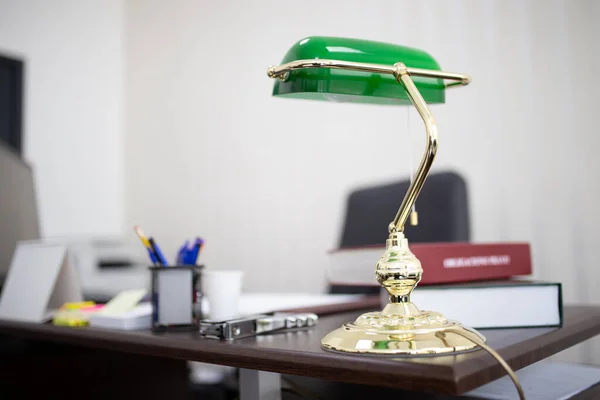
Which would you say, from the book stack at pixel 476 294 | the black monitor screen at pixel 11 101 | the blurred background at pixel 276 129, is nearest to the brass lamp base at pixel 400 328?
the book stack at pixel 476 294

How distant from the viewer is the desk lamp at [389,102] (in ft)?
1.69

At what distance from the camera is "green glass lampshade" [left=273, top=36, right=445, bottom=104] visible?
63 centimetres

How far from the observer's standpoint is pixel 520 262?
87cm

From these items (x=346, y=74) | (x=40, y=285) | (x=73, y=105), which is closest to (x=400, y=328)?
(x=346, y=74)

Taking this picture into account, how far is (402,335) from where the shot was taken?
519 mm

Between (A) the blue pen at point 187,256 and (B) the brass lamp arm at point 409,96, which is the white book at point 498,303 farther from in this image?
(A) the blue pen at point 187,256

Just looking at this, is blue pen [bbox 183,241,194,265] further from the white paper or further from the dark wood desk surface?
the white paper

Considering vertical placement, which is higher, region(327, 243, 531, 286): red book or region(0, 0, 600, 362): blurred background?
region(0, 0, 600, 362): blurred background

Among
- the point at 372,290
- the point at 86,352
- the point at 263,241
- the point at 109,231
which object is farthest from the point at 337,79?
the point at 109,231

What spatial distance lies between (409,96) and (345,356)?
30cm

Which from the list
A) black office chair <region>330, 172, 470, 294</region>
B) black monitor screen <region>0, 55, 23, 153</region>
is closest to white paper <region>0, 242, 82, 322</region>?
black office chair <region>330, 172, 470, 294</region>

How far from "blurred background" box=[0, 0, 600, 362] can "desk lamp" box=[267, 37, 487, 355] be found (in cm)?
29

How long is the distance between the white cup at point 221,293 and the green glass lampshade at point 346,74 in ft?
0.95

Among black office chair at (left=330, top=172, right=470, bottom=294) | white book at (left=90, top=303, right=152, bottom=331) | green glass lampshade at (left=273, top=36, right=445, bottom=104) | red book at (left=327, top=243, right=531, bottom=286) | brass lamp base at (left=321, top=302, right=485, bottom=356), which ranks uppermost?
green glass lampshade at (left=273, top=36, right=445, bottom=104)
